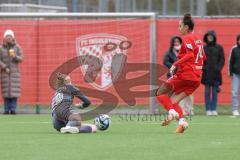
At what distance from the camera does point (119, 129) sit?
1432 cm

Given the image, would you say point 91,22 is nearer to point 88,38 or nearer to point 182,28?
point 88,38

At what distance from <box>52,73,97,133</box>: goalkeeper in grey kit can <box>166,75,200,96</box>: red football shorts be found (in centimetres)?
151

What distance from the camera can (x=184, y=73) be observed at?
1345 cm

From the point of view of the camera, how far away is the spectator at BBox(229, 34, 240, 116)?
19.1m

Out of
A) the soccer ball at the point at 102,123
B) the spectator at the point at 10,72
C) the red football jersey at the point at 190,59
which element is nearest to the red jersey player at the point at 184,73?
the red football jersey at the point at 190,59

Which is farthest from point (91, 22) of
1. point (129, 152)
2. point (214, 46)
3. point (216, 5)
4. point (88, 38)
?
point (216, 5)

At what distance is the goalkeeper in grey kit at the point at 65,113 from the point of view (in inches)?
520

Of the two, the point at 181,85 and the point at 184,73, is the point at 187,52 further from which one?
the point at 181,85

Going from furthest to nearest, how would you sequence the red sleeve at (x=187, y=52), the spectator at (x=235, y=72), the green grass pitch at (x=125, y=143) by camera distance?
the spectator at (x=235, y=72) < the red sleeve at (x=187, y=52) < the green grass pitch at (x=125, y=143)

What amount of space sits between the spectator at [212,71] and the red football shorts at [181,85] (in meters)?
5.61

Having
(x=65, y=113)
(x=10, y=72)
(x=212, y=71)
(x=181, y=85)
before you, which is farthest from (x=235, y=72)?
(x=65, y=113)

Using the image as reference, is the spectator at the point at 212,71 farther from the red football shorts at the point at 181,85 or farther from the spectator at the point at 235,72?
the red football shorts at the point at 181,85

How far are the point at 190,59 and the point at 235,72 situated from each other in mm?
6041

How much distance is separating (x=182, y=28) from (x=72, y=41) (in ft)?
25.3
